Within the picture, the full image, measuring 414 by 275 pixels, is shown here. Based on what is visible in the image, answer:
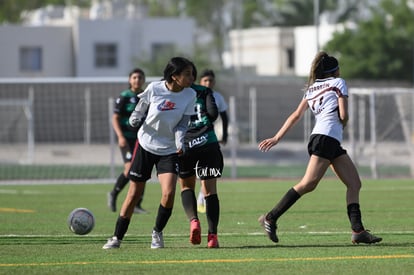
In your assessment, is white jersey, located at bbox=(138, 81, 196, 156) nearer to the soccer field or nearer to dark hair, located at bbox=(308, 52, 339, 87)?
the soccer field

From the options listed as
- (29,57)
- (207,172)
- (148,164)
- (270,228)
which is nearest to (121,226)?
(148,164)

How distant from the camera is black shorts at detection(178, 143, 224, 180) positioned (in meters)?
12.2

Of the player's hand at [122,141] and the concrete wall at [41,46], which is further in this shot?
the concrete wall at [41,46]

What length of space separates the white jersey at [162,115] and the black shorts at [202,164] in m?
0.48

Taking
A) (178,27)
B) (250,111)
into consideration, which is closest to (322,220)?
(250,111)

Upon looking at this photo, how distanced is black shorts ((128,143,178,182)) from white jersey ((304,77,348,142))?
1.61 meters

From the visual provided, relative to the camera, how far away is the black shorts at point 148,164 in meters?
11.8

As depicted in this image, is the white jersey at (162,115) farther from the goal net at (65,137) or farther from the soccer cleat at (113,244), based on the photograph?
the goal net at (65,137)

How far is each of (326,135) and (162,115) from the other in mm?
1791

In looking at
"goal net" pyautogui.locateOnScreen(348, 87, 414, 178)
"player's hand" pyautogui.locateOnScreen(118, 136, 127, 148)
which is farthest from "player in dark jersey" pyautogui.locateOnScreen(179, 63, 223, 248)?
"goal net" pyautogui.locateOnScreen(348, 87, 414, 178)

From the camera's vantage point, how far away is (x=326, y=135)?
12.0 meters

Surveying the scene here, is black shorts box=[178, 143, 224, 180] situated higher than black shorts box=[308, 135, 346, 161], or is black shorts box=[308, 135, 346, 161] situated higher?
black shorts box=[308, 135, 346, 161]

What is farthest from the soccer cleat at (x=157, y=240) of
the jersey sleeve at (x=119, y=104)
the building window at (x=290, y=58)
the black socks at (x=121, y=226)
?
the building window at (x=290, y=58)

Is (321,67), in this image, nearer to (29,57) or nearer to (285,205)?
(285,205)
